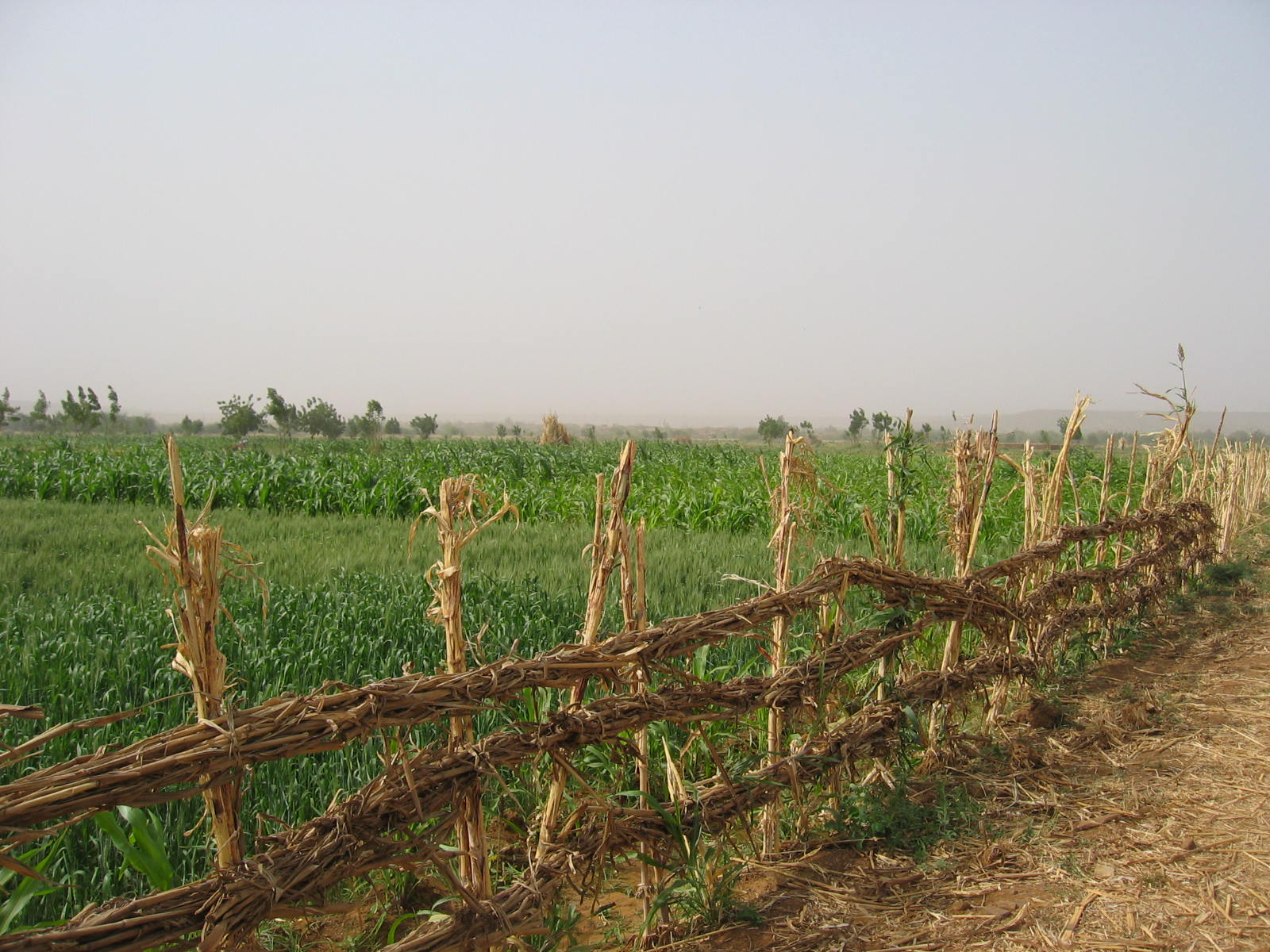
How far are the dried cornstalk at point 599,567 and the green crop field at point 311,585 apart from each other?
0.58 ft

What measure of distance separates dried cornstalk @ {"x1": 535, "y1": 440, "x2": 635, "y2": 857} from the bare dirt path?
700 millimetres

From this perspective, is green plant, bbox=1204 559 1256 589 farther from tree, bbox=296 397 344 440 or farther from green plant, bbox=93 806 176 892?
tree, bbox=296 397 344 440

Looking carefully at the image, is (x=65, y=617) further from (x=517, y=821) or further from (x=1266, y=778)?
(x=1266, y=778)

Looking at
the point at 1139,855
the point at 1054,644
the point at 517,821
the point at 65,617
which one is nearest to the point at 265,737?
the point at 517,821

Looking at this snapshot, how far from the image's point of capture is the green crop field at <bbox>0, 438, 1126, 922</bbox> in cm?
337

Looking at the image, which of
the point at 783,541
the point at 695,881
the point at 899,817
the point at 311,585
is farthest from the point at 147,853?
the point at 311,585

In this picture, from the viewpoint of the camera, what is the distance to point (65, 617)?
5.32 meters

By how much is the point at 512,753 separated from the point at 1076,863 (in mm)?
2426

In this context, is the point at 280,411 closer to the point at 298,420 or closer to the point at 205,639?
the point at 298,420

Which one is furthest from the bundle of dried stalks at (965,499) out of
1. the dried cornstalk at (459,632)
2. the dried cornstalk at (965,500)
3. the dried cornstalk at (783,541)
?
the dried cornstalk at (459,632)

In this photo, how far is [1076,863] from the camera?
3.23m

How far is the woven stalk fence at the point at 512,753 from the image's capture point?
1.67m

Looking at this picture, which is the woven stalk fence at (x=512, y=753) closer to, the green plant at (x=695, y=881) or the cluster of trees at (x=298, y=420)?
the green plant at (x=695, y=881)

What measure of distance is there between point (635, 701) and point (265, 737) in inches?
45.0
